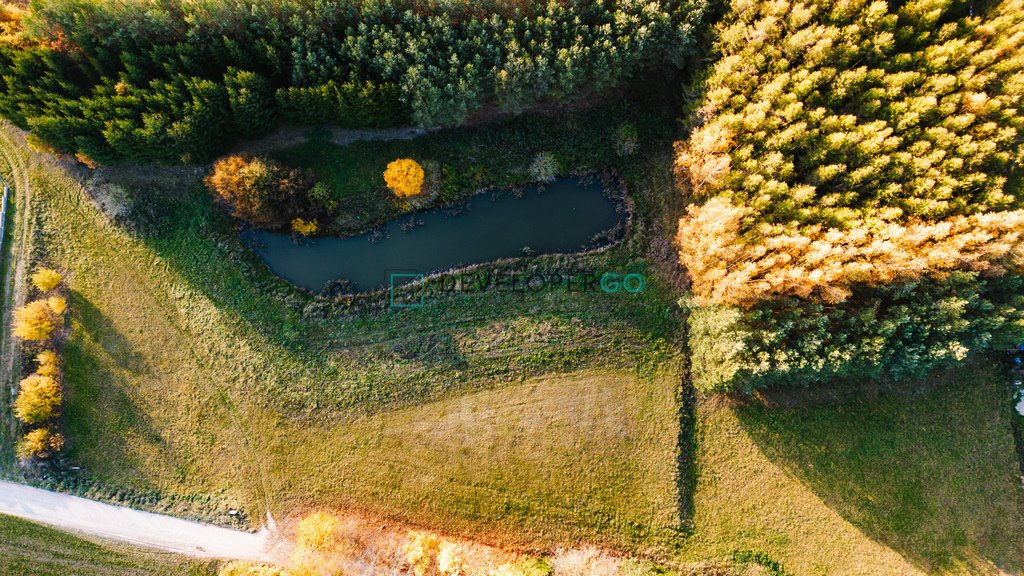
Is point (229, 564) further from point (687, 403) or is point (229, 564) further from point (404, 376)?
point (687, 403)

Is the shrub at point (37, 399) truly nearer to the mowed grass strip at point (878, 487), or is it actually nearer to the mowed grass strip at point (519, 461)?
the mowed grass strip at point (519, 461)

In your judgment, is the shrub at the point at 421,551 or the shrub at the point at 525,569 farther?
the shrub at the point at 525,569

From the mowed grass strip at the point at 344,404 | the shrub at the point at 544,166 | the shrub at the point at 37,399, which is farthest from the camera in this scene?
the shrub at the point at 544,166

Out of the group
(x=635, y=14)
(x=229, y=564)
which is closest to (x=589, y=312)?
(x=635, y=14)

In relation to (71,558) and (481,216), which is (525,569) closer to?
(481,216)

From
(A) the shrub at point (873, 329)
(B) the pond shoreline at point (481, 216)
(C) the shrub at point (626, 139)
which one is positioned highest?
(C) the shrub at point (626, 139)

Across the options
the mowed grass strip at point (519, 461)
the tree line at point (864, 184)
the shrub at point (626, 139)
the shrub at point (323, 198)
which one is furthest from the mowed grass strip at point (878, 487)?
the shrub at point (323, 198)
